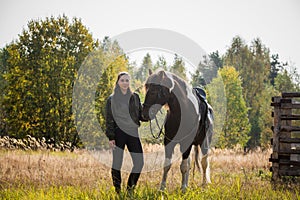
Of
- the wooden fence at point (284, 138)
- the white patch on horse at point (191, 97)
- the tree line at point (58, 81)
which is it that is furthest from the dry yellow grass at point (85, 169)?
the tree line at point (58, 81)

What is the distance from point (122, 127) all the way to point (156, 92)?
2.57 ft

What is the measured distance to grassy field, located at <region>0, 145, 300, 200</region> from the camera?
214 inches

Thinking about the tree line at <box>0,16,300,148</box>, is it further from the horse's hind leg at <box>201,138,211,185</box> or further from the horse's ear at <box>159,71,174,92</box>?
the horse's ear at <box>159,71,174,92</box>

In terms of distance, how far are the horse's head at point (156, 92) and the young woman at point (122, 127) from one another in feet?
0.95

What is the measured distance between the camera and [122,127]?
5598mm

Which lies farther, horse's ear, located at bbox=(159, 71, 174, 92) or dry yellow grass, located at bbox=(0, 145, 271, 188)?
dry yellow grass, located at bbox=(0, 145, 271, 188)

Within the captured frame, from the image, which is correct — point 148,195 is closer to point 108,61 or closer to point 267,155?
point 267,155

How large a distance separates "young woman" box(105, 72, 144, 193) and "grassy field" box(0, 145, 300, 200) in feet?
1.13

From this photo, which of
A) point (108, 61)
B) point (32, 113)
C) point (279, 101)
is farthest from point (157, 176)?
point (32, 113)

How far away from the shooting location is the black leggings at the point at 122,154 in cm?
557

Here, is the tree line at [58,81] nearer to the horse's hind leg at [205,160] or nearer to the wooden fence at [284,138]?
the wooden fence at [284,138]

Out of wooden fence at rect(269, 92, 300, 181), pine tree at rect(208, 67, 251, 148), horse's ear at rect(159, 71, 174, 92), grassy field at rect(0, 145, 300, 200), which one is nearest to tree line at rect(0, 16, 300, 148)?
grassy field at rect(0, 145, 300, 200)

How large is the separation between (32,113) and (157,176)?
10.6 meters

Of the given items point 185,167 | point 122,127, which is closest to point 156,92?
point 122,127
